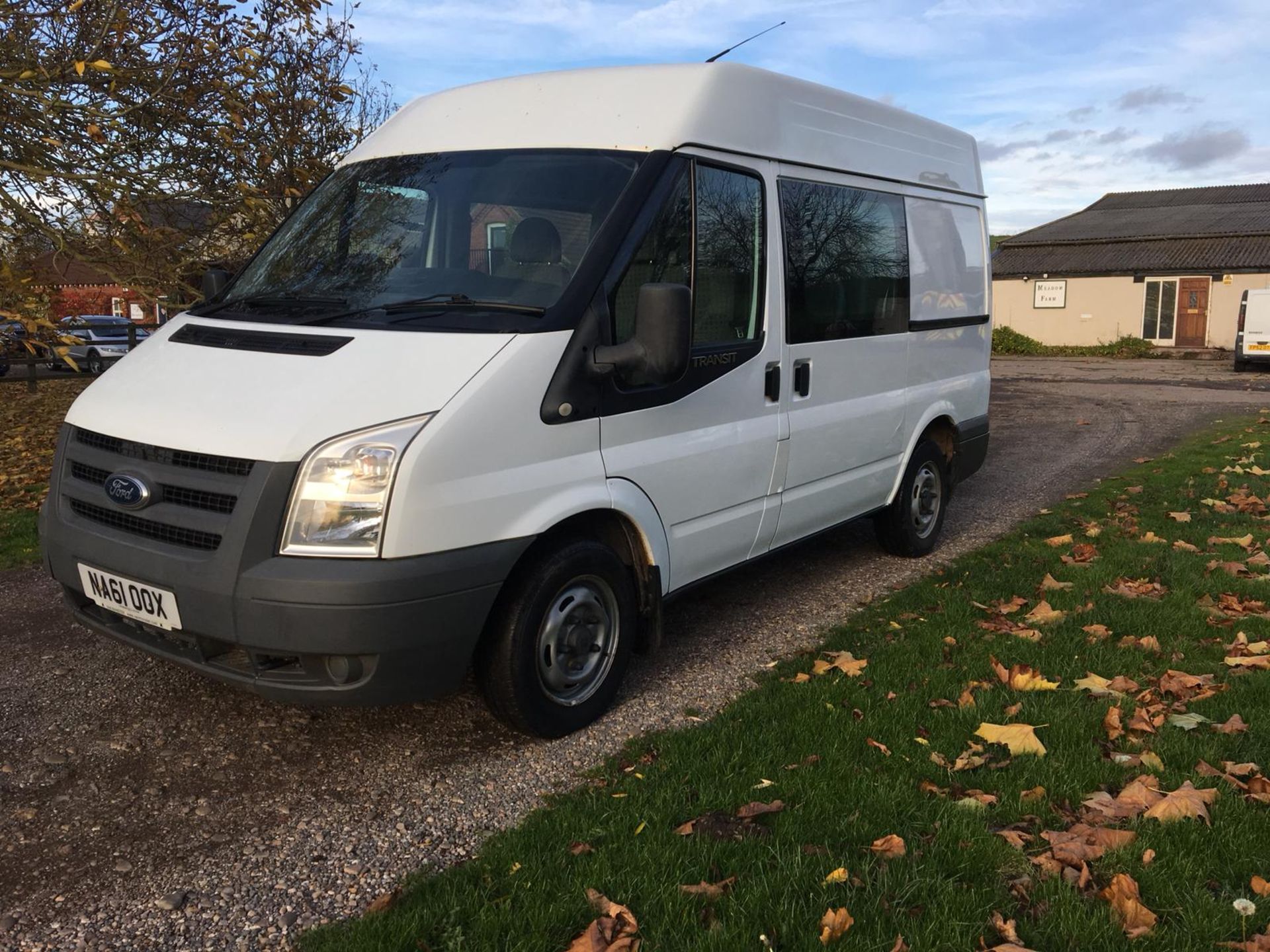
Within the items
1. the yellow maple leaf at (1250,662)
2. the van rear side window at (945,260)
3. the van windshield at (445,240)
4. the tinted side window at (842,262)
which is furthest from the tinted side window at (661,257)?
the yellow maple leaf at (1250,662)

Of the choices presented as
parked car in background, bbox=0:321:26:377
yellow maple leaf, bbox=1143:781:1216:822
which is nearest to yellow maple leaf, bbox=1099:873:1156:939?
yellow maple leaf, bbox=1143:781:1216:822

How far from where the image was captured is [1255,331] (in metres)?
26.0

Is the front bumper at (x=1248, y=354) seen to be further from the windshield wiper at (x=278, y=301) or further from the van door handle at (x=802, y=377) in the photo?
the windshield wiper at (x=278, y=301)

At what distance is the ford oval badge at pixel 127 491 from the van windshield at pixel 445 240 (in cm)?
87

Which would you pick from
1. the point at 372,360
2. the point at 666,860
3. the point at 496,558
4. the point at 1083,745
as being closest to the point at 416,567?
the point at 496,558

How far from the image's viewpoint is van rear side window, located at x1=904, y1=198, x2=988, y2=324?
6.29 meters

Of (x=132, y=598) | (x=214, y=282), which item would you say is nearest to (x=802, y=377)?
(x=214, y=282)

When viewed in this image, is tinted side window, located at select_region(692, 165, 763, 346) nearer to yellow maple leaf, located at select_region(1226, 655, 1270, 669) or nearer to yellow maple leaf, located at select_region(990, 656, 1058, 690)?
yellow maple leaf, located at select_region(990, 656, 1058, 690)

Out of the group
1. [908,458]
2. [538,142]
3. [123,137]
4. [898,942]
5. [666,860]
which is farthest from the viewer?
[123,137]

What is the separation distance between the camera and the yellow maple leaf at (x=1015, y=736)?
3.73 metres

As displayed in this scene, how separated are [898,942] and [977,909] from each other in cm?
28

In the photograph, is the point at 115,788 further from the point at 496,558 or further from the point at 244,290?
the point at 244,290

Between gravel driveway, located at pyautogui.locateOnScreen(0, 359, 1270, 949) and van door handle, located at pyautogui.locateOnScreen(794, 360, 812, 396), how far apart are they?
1.27 m

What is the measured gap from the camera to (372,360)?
3.56 metres
